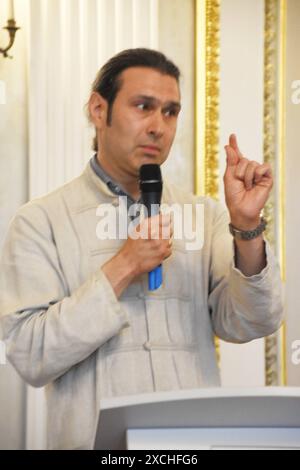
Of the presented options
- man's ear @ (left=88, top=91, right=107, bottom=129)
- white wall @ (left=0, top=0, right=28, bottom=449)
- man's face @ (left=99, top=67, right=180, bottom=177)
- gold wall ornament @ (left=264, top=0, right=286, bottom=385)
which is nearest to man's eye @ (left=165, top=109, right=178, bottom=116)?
man's face @ (left=99, top=67, right=180, bottom=177)

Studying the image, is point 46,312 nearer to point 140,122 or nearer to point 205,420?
point 140,122

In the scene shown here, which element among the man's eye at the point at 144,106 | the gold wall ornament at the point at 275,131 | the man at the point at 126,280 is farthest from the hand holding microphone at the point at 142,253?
the gold wall ornament at the point at 275,131

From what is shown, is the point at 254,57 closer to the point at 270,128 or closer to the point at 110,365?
the point at 270,128

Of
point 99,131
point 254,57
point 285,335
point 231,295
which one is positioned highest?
point 254,57

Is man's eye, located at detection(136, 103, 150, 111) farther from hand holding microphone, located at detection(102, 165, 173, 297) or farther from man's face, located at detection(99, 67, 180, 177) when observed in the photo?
hand holding microphone, located at detection(102, 165, 173, 297)

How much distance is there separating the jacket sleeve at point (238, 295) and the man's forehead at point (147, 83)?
0.26m

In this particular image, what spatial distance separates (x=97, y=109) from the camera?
76.8 inches

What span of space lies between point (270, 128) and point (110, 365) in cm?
166

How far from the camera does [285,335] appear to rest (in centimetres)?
317

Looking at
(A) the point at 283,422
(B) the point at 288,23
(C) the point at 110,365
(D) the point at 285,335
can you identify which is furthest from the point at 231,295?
(B) the point at 288,23

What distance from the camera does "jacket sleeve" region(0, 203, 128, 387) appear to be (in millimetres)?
1641

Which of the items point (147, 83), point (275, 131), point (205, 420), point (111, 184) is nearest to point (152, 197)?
point (111, 184)

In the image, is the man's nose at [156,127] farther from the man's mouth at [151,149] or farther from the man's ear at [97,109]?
the man's ear at [97,109]
